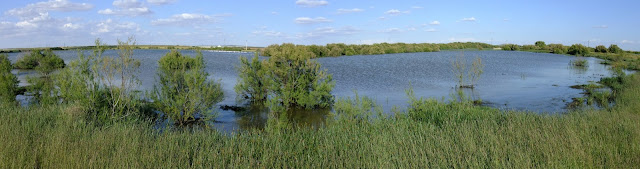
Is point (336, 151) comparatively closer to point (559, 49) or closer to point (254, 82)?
point (254, 82)

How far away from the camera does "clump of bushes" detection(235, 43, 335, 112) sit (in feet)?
52.9

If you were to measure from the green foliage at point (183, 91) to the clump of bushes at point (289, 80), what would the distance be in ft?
10.4

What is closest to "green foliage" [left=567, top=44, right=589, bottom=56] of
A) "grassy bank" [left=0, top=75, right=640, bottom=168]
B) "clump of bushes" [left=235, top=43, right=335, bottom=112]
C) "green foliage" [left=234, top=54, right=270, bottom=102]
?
"clump of bushes" [left=235, top=43, right=335, bottom=112]

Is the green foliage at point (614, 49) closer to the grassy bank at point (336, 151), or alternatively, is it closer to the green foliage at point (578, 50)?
the green foliage at point (578, 50)

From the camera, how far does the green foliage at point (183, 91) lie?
13078 mm

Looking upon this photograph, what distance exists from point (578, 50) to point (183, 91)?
7713 centimetres

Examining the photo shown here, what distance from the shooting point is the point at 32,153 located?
5.48m

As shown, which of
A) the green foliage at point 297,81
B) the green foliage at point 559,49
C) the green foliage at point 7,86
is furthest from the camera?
the green foliage at point 559,49

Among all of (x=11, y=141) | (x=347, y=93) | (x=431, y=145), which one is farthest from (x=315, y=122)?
(x=11, y=141)

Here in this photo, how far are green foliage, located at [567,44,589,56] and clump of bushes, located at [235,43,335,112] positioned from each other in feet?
228

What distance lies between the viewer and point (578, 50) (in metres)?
71.3

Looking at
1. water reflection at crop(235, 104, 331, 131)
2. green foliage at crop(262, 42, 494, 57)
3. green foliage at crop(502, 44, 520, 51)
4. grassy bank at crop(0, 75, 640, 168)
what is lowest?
water reflection at crop(235, 104, 331, 131)

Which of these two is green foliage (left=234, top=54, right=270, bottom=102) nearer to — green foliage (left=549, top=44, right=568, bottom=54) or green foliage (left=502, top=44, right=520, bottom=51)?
green foliage (left=549, top=44, right=568, bottom=54)

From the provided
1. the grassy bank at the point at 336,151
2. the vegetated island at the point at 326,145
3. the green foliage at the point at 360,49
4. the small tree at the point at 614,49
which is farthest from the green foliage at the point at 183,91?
the small tree at the point at 614,49
